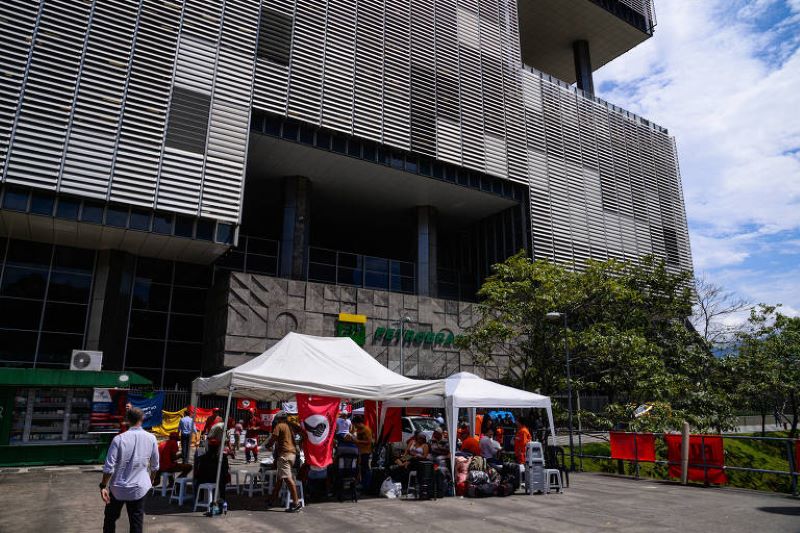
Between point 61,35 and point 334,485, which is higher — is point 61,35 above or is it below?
above

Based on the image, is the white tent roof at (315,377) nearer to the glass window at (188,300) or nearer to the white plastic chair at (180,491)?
the white plastic chair at (180,491)

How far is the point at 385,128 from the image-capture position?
30.4 meters

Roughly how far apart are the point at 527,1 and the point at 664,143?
18.2 metres

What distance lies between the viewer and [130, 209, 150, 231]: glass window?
23031 millimetres

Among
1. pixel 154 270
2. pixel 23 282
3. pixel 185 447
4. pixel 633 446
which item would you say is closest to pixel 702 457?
pixel 633 446

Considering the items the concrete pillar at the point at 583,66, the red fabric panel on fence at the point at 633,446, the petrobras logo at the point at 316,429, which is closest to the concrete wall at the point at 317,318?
the red fabric panel on fence at the point at 633,446

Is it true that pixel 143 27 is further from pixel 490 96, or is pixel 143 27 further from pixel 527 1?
pixel 527 1

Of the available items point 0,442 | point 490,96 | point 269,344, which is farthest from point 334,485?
point 490,96

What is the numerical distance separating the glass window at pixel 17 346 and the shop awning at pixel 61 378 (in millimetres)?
9069

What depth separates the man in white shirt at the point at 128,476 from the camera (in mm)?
5707

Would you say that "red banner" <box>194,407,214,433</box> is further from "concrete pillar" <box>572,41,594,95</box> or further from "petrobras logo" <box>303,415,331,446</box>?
"concrete pillar" <box>572,41,594,95</box>

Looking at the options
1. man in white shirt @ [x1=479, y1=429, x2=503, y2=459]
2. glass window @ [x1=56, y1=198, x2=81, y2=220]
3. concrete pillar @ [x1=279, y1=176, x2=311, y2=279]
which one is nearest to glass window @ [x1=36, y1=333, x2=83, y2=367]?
glass window @ [x1=56, y1=198, x2=81, y2=220]

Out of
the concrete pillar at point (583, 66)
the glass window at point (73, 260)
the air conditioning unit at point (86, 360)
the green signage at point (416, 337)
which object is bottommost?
the air conditioning unit at point (86, 360)

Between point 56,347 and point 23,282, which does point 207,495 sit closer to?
point 56,347
